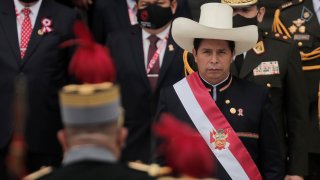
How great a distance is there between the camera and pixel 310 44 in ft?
26.6

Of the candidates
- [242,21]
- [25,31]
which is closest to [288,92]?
[242,21]

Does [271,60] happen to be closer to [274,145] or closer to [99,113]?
[274,145]

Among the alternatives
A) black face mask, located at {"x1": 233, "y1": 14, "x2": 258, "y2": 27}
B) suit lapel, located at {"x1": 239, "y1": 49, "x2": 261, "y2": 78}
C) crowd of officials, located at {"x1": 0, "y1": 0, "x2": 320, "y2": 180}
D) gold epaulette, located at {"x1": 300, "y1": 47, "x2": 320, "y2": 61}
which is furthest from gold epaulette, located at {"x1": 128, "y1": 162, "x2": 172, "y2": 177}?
gold epaulette, located at {"x1": 300, "y1": 47, "x2": 320, "y2": 61}

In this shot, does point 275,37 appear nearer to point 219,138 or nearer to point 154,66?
point 154,66

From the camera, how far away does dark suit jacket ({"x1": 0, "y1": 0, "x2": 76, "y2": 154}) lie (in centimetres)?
675

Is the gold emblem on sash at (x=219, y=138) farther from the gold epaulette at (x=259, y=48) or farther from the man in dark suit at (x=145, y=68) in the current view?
the gold epaulette at (x=259, y=48)

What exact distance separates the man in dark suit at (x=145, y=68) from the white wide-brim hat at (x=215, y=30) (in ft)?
2.06

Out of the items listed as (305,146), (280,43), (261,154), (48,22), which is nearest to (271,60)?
(280,43)

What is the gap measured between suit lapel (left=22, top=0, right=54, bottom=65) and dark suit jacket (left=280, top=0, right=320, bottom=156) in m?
2.32

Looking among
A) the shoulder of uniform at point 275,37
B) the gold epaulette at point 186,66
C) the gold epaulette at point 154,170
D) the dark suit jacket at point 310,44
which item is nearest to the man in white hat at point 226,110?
the gold epaulette at point 186,66

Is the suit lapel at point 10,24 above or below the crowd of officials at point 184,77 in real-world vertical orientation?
above

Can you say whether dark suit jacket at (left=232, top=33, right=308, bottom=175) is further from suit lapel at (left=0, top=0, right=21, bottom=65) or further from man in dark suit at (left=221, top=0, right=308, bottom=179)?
suit lapel at (left=0, top=0, right=21, bottom=65)

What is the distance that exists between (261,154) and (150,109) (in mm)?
1181

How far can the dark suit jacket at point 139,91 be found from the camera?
273 inches
